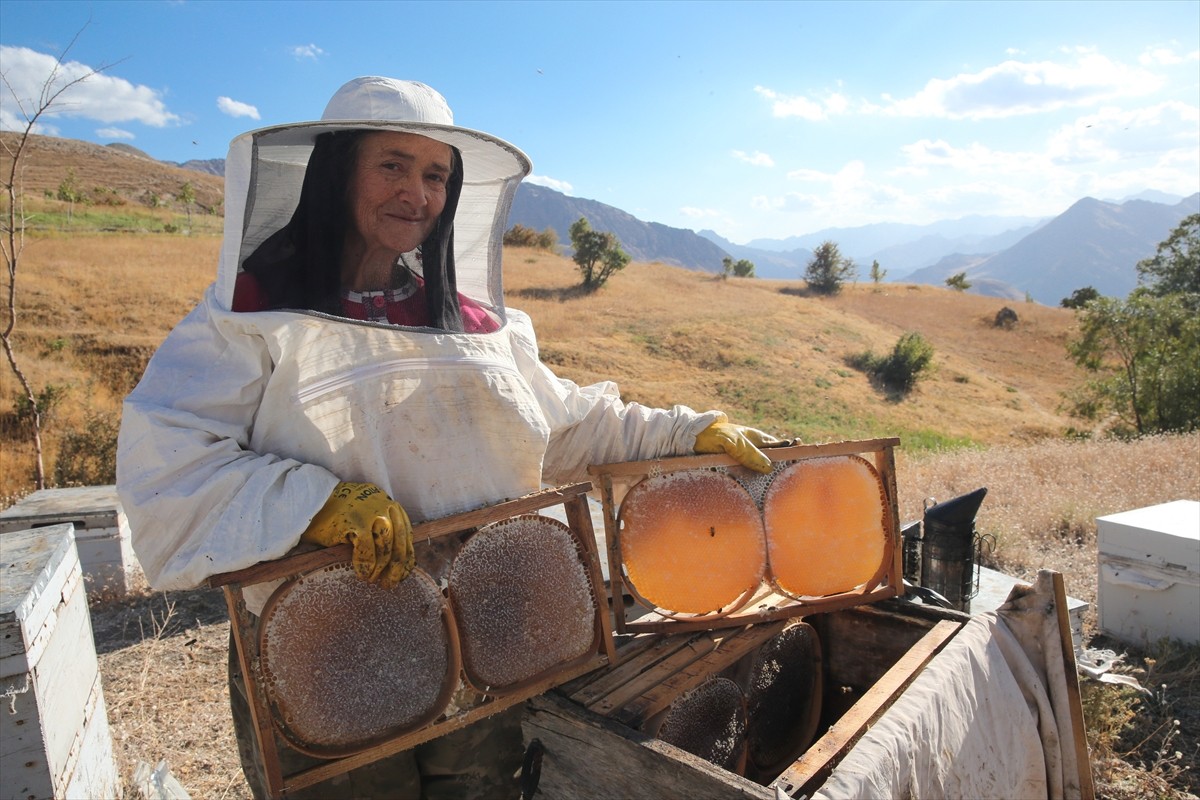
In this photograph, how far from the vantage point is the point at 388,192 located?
2123 mm

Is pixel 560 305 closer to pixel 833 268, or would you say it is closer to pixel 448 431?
pixel 833 268

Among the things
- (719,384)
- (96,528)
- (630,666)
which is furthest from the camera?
(719,384)

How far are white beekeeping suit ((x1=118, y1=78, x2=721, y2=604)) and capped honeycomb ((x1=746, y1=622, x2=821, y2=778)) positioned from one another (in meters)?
1.21

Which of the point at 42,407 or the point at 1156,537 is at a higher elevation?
the point at 42,407

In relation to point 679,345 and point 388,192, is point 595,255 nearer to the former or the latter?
point 679,345

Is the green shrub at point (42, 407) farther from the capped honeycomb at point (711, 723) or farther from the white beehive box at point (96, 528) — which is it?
the capped honeycomb at point (711, 723)

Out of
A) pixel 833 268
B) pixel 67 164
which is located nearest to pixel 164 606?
pixel 833 268

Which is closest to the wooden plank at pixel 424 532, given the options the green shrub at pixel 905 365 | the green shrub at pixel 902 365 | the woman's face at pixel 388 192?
the woman's face at pixel 388 192

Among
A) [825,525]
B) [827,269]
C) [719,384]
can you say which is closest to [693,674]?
[825,525]

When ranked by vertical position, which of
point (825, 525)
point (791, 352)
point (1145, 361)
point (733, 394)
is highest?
point (825, 525)

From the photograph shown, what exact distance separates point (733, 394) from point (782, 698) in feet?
73.6

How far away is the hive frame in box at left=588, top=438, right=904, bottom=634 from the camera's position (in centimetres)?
242

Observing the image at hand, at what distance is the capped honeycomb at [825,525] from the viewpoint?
A: 8.63 ft

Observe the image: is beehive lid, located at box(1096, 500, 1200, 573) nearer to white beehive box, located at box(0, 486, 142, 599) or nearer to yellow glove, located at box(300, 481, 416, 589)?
yellow glove, located at box(300, 481, 416, 589)
